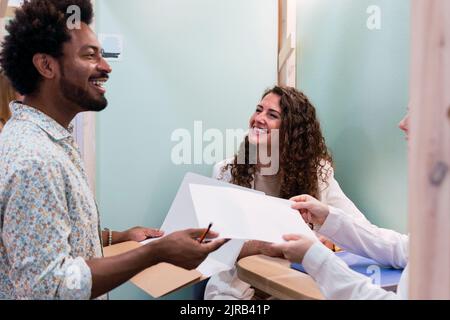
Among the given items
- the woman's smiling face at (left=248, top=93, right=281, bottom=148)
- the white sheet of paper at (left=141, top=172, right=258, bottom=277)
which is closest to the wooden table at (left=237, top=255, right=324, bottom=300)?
the white sheet of paper at (left=141, top=172, right=258, bottom=277)

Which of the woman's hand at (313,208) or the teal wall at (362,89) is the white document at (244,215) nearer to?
the woman's hand at (313,208)

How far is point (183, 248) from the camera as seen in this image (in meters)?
0.86

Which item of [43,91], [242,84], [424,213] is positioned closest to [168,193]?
[242,84]

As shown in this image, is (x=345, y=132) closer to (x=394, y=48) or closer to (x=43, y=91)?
(x=394, y=48)

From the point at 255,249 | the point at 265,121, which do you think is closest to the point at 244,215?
the point at 255,249

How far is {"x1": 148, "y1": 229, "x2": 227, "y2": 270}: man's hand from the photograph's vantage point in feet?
2.83

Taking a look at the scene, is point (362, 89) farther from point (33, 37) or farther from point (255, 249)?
point (33, 37)

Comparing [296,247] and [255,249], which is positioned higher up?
[296,247]

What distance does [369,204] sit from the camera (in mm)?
1583

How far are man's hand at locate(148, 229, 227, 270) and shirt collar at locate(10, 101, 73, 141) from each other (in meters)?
0.33

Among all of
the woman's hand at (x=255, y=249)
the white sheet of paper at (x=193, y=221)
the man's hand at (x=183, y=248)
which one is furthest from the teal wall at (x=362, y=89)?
the man's hand at (x=183, y=248)

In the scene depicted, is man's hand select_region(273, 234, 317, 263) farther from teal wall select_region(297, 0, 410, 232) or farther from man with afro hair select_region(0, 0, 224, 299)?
teal wall select_region(297, 0, 410, 232)

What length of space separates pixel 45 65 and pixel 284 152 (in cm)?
108

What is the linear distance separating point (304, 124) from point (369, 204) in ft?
1.51
